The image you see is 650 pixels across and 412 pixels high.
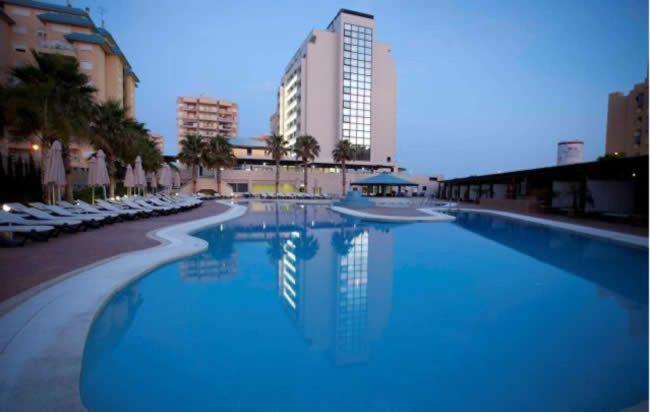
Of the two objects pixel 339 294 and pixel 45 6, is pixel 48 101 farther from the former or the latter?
pixel 45 6

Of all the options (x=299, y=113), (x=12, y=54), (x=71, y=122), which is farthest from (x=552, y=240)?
(x=299, y=113)

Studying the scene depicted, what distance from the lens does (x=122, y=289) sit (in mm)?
6270

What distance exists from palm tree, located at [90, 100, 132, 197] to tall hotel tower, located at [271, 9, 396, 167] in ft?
119

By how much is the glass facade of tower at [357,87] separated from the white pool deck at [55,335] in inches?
2119

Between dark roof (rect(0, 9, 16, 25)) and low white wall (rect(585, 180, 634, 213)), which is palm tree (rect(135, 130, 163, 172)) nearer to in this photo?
dark roof (rect(0, 9, 16, 25))

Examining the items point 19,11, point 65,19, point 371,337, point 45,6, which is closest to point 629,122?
point 371,337

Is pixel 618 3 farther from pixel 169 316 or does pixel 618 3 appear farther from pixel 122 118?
pixel 122 118

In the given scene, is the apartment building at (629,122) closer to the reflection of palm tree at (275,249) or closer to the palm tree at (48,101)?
the reflection of palm tree at (275,249)

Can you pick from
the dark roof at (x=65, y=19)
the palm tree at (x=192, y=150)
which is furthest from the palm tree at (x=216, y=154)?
the dark roof at (x=65, y=19)

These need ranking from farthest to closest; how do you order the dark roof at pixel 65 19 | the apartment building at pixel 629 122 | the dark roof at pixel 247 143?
the dark roof at pixel 247 143
the apartment building at pixel 629 122
the dark roof at pixel 65 19

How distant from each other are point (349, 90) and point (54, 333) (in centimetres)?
5912

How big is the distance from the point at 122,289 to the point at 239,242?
579 centimetres

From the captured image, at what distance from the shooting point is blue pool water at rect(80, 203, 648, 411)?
355 centimetres

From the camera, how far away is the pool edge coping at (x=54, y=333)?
2.94m
